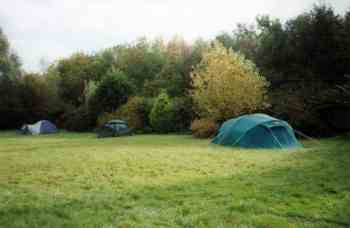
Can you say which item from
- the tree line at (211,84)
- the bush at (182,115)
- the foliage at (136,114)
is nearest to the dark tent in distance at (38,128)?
the tree line at (211,84)

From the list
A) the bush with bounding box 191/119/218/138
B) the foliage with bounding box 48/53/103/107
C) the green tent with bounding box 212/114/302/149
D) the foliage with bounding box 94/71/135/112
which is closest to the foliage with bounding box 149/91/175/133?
the bush with bounding box 191/119/218/138

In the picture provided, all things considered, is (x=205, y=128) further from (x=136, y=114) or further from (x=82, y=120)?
(x=82, y=120)

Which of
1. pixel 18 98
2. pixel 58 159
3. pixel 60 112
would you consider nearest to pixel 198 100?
pixel 58 159

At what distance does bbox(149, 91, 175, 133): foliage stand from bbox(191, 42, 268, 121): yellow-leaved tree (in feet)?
13.3

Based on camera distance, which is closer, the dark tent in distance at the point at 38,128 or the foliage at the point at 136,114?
the foliage at the point at 136,114

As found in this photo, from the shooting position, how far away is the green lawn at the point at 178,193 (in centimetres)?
393

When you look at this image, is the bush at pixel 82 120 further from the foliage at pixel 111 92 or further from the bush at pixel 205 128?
the bush at pixel 205 128

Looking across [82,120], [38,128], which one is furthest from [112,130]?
[38,128]

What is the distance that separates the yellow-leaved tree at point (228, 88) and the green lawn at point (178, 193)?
9741mm

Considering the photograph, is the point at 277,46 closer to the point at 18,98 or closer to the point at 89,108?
the point at 89,108

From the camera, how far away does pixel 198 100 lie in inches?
766

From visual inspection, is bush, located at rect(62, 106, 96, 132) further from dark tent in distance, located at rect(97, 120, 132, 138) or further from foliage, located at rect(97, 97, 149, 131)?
dark tent in distance, located at rect(97, 120, 132, 138)

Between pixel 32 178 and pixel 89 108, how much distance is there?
22.6m

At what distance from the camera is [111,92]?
90.9 feet
